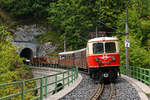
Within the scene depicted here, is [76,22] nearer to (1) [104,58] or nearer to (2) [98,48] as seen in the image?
(2) [98,48]

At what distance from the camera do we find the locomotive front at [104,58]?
579 inches

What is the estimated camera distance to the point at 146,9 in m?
26.6

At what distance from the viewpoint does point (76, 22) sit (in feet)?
137

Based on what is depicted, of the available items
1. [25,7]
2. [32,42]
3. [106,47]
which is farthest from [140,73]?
[25,7]

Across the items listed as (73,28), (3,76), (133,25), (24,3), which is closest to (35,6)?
(24,3)

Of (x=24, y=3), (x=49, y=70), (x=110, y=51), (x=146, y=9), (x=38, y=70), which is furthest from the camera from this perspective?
(x=24, y=3)

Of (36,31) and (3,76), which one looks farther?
(36,31)

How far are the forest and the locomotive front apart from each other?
477 centimetres

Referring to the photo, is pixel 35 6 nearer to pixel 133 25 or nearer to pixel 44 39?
pixel 44 39

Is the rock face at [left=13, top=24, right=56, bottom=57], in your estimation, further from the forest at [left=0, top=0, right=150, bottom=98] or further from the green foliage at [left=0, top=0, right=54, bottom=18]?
the green foliage at [left=0, top=0, right=54, bottom=18]

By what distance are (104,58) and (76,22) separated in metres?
27.7

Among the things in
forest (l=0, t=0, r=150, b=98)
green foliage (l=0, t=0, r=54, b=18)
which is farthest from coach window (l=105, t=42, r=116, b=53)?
green foliage (l=0, t=0, r=54, b=18)

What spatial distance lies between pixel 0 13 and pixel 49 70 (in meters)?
23.4

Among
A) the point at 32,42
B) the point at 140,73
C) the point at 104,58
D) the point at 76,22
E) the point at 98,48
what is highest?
the point at 76,22
